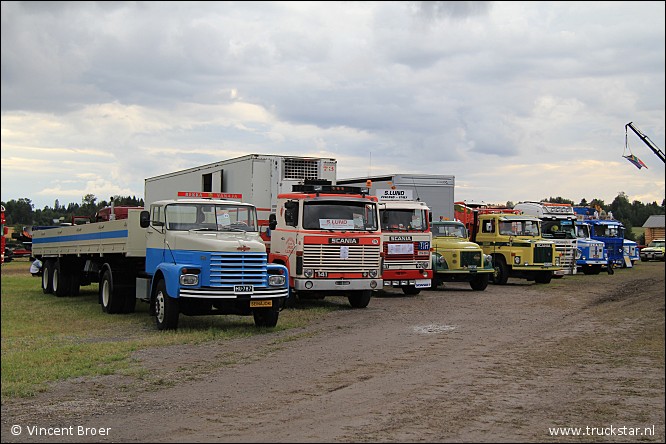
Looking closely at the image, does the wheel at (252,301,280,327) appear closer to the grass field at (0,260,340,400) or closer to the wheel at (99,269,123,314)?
the grass field at (0,260,340,400)

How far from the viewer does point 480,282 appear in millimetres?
25016

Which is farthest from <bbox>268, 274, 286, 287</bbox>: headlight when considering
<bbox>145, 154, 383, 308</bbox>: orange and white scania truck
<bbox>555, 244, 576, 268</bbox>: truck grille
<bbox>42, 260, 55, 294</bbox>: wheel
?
<bbox>555, 244, 576, 268</bbox>: truck grille

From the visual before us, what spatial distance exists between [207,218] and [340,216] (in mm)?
4001

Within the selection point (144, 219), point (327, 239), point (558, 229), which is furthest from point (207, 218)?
point (558, 229)

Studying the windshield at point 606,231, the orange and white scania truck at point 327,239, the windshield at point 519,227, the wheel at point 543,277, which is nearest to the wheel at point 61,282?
the orange and white scania truck at point 327,239

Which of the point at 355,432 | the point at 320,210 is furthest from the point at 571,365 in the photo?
the point at 320,210

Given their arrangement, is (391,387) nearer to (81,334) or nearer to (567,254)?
(81,334)

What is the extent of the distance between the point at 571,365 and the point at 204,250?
22.7 feet

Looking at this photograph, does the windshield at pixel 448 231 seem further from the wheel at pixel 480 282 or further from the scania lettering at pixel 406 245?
the scania lettering at pixel 406 245

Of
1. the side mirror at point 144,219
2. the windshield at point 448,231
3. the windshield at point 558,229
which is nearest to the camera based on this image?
the side mirror at point 144,219

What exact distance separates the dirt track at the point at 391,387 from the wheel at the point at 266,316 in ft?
1.90

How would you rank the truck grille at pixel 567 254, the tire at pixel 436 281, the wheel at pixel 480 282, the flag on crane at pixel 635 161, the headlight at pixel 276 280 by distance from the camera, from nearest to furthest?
the flag on crane at pixel 635 161 < the headlight at pixel 276 280 < the tire at pixel 436 281 < the wheel at pixel 480 282 < the truck grille at pixel 567 254

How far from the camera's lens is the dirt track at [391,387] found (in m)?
6.75

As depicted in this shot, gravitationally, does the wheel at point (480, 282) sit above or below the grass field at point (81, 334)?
above
